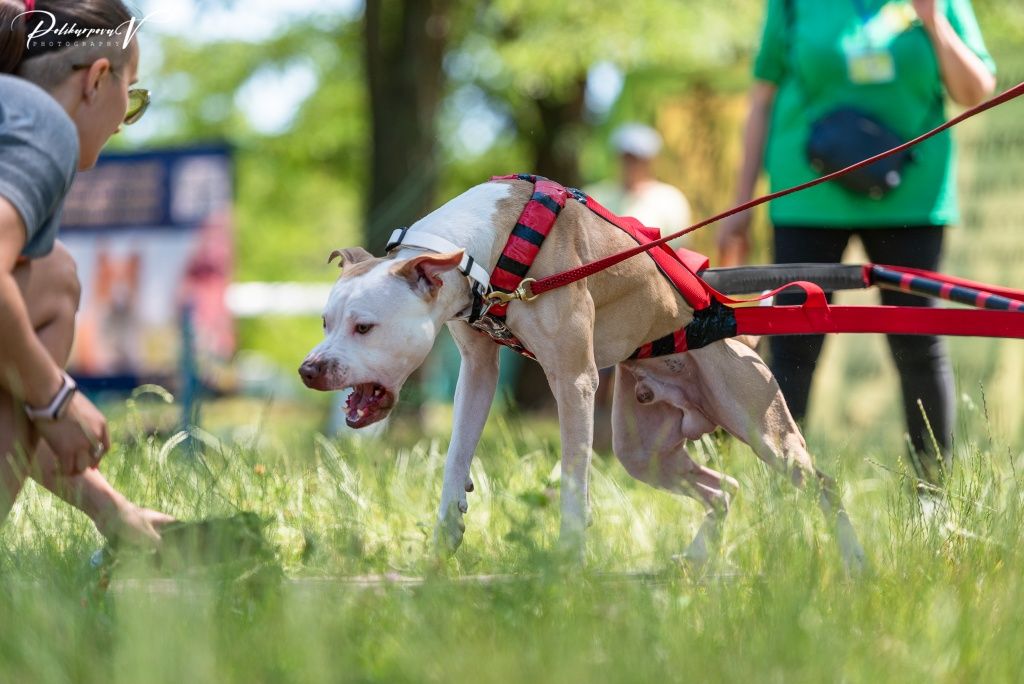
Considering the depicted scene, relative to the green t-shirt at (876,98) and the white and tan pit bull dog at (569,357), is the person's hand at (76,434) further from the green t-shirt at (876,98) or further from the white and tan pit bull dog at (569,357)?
the green t-shirt at (876,98)

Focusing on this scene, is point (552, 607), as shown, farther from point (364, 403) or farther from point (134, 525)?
point (134, 525)

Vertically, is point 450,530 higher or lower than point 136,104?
lower

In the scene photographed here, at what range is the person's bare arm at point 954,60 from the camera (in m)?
4.14

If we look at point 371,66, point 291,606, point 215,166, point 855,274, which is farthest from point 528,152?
point 291,606

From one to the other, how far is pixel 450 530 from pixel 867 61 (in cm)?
228

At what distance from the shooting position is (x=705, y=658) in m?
2.19

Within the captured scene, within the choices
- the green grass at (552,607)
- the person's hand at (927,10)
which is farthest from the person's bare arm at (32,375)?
the person's hand at (927,10)

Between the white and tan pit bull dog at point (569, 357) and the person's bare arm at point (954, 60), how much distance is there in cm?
138

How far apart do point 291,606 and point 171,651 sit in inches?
10.3

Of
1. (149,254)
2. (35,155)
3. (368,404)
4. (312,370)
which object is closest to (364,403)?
(368,404)

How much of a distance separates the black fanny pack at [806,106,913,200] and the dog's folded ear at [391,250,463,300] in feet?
5.78

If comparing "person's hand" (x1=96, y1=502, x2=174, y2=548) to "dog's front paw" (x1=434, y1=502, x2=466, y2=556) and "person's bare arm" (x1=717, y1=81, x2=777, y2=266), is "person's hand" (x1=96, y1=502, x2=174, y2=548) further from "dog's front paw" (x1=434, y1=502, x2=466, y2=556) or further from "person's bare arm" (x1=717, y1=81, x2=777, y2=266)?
"person's bare arm" (x1=717, y1=81, x2=777, y2=266)

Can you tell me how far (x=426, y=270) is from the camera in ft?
9.90

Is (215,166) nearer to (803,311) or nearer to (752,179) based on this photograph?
(752,179)
